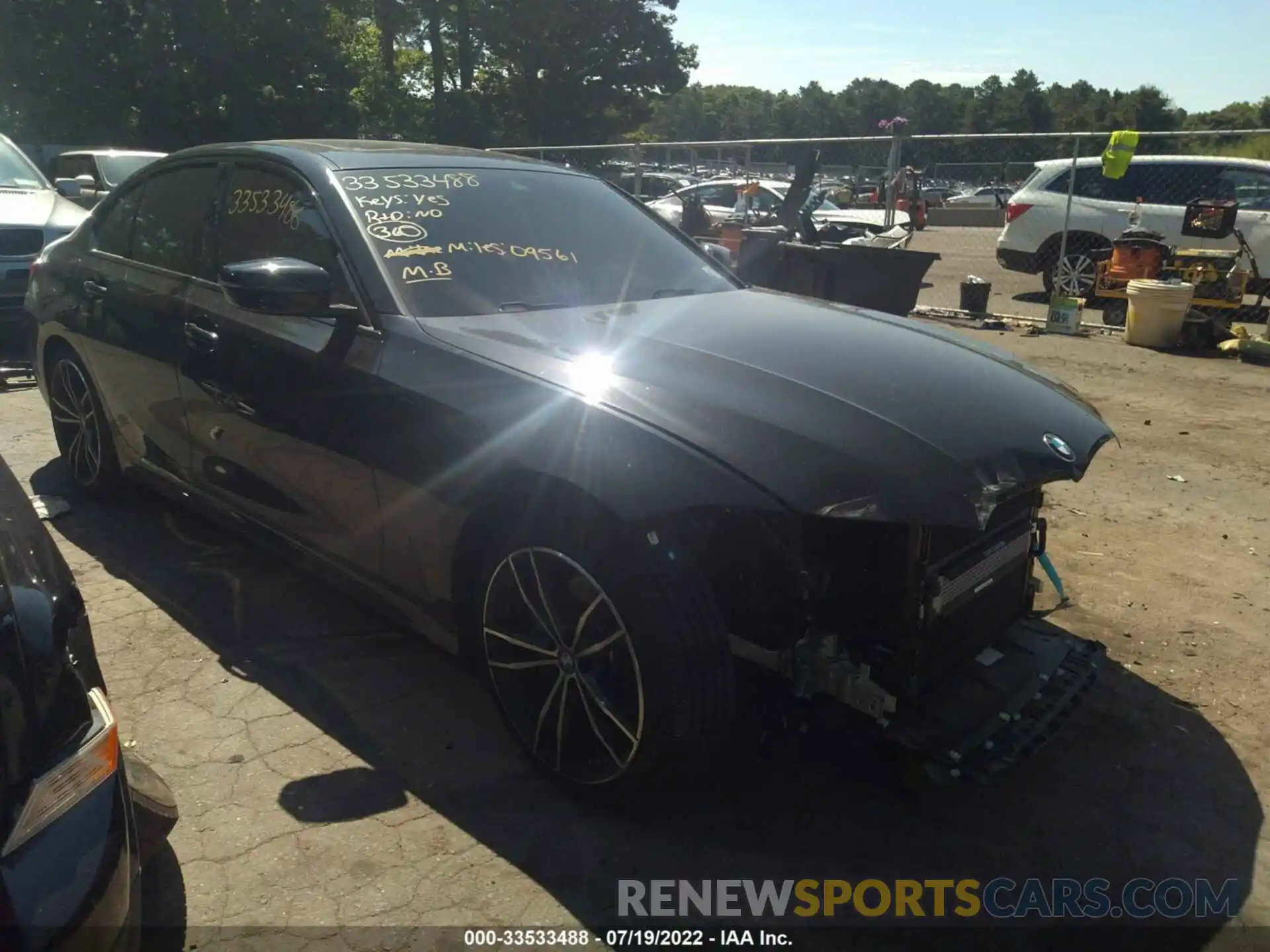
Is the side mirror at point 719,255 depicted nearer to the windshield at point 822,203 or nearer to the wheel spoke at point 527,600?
the wheel spoke at point 527,600

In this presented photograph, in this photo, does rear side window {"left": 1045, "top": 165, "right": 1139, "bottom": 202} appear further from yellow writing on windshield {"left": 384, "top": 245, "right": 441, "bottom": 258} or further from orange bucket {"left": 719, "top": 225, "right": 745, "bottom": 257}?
yellow writing on windshield {"left": 384, "top": 245, "right": 441, "bottom": 258}

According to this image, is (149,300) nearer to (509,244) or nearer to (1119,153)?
(509,244)

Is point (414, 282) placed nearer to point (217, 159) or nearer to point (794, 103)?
point (217, 159)

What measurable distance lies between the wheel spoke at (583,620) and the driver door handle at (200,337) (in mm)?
1873

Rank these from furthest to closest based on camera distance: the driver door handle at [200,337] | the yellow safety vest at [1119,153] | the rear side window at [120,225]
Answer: the yellow safety vest at [1119,153]
the rear side window at [120,225]
the driver door handle at [200,337]

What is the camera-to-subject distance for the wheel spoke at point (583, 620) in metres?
2.37

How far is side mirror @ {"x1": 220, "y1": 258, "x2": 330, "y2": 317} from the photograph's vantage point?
2818 mm

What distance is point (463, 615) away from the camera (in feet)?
9.04

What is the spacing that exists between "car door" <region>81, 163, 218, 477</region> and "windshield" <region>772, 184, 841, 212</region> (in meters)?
12.1

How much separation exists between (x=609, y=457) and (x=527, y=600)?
18.8 inches

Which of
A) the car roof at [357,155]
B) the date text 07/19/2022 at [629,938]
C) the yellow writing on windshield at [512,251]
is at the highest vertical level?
the car roof at [357,155]

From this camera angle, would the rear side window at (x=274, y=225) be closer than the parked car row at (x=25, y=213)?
Yes

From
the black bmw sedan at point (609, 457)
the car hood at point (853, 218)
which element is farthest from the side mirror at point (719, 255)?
A: the car hood at point (853, 218)

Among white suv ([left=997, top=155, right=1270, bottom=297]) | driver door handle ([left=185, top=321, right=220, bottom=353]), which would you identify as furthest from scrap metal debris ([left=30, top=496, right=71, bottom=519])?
white suv ([left=997, top=155, right=1270, bottom=297])
